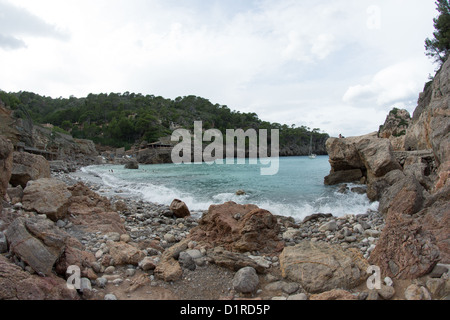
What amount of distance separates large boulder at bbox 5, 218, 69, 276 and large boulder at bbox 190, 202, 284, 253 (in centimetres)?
285

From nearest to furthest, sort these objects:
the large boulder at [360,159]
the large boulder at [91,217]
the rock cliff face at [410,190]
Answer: the rock cliff face at [410,190] → the large boulder at [91,217] → the large boulder at [360,159]

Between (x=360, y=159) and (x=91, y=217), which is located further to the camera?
(x=360, y=159)

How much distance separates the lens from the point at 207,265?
14.5 feet

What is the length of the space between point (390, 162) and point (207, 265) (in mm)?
11606

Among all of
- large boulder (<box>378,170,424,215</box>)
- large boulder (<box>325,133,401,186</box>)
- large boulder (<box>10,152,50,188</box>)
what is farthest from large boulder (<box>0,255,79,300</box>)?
large boulder (<box>325,133,401,186</box>)

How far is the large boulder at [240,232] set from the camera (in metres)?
5.39

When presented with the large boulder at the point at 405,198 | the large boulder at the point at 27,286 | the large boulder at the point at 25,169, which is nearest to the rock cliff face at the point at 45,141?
the large boulder at the point at 25,169

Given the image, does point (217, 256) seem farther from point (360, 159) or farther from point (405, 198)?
point (360, 159)

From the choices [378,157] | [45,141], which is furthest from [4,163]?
[45,141]

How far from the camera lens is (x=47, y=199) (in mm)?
5977

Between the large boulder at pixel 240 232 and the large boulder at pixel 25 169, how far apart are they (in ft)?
18.8

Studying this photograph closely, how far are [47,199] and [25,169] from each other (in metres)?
3.00

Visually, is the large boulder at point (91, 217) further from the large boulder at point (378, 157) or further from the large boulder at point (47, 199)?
the large boulder at point (378, 157)
